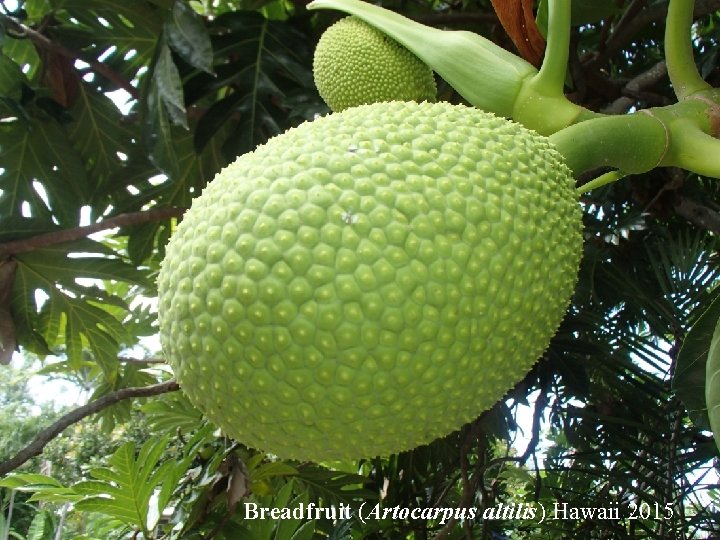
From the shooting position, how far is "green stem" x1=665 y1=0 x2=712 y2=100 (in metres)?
0.72

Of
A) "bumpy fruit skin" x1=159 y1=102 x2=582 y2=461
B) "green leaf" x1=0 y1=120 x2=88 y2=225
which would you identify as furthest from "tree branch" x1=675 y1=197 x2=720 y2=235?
"green leaf" x1=0 y1=120 x2=88 y2=225

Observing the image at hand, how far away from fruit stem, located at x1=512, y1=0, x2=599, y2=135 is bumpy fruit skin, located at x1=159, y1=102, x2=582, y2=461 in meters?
0.09

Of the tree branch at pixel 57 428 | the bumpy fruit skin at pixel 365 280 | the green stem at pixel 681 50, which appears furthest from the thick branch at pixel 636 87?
the tree branch at pixel 57 428

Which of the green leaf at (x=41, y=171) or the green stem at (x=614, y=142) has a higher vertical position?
the green leaf at (x=41, y=171)

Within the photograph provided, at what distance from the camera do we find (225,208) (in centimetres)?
60

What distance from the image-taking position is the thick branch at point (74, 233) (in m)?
1.69

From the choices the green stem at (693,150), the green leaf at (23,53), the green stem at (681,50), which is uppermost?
the green leaf at (23,53)

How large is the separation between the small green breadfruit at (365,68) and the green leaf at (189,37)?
0.57m

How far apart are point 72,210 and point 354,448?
1.60m

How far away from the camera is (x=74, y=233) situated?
1724mm

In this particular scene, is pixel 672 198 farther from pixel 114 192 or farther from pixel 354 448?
pixel 114 192

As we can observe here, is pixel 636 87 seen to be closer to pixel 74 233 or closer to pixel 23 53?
pixel 74 233

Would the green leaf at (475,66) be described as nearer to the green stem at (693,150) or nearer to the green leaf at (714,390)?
the green stem at (693,150)

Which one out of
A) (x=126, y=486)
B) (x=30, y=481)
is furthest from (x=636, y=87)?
(x=30, y=481)
